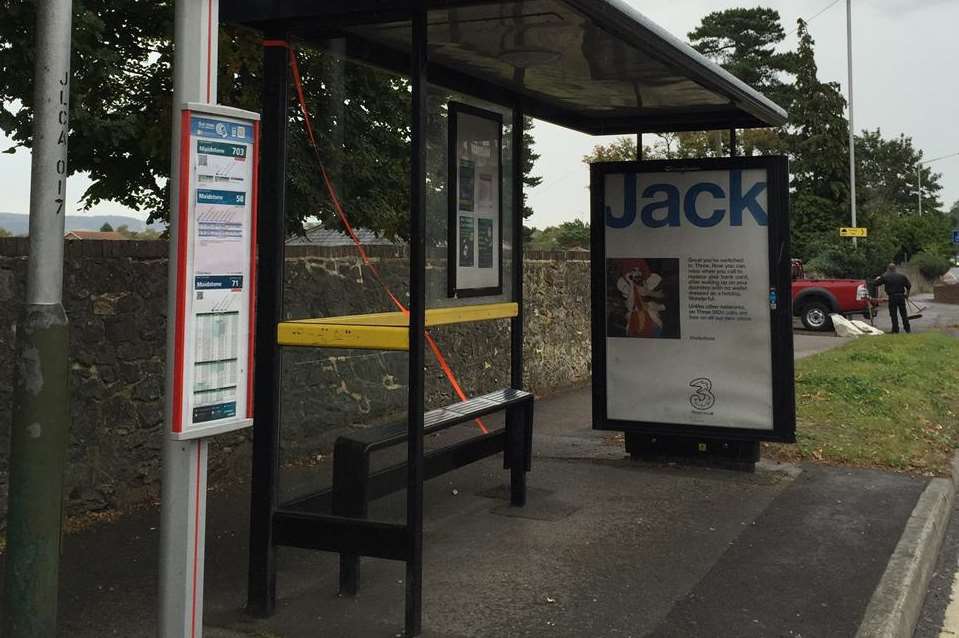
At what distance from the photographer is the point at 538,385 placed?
11305 millimetres

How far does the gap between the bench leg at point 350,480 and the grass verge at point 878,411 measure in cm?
451

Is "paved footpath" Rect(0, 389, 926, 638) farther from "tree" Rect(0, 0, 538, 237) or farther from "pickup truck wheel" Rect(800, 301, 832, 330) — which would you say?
"pickup truck wheel" Rect(800, 301, 832, 330)

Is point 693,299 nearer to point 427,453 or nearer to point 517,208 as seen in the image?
point 517,208

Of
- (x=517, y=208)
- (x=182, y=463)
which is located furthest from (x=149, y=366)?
(x=182, y=463)

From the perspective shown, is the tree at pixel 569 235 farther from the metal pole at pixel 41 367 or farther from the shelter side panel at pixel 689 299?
the metal pole at pixel 41 367

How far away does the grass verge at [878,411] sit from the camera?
775 centimetres

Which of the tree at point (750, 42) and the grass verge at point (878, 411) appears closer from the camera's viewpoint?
the grass verge at point (878, 411)

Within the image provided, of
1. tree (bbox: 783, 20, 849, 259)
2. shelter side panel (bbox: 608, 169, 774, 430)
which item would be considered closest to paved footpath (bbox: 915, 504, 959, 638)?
shelter side panel (bbox: 608, 169, 774, 430)

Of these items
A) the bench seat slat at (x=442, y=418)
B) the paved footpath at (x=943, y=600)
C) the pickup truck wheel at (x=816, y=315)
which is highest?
the pickup truck wheel at (x=816, y=315)

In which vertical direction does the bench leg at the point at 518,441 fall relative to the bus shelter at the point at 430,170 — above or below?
below

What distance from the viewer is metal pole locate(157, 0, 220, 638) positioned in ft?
10.0

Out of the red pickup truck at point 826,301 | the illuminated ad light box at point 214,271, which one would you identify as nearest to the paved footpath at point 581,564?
the illuminated ad light box at point 214,271

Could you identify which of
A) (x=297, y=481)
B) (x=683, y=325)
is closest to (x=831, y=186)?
(x=683, y=325)

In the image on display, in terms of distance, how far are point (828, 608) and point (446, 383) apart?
5451 mm
